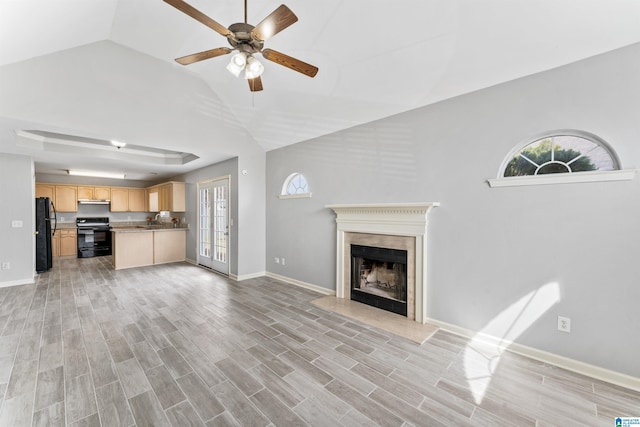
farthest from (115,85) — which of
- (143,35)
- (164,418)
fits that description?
(164,418)

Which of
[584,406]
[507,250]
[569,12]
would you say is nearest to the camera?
[584,406]

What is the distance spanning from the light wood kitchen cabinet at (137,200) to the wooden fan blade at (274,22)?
9.05 meters

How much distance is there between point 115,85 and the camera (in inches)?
142

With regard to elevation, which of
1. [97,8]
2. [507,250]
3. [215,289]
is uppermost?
[97,8]

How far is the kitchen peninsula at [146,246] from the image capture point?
19.7 feet

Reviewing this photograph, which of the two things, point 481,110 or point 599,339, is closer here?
point 599,339

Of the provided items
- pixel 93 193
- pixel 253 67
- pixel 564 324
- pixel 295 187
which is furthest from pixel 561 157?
pixel 93 193

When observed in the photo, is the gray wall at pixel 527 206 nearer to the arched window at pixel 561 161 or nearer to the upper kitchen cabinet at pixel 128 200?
the arched window at pixel 561 161

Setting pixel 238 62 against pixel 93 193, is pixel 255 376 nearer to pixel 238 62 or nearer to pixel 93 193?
pixel 238 62

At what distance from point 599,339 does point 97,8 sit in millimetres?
5976

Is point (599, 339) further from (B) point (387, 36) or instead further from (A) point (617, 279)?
(B) point (387, 36)

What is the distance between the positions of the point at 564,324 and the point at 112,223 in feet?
37.0

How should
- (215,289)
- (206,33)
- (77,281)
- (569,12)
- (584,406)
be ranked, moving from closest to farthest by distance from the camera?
(584,406), (569,12), (206,33), (215,289), (77,281)

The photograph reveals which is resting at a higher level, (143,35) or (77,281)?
(143,35)
